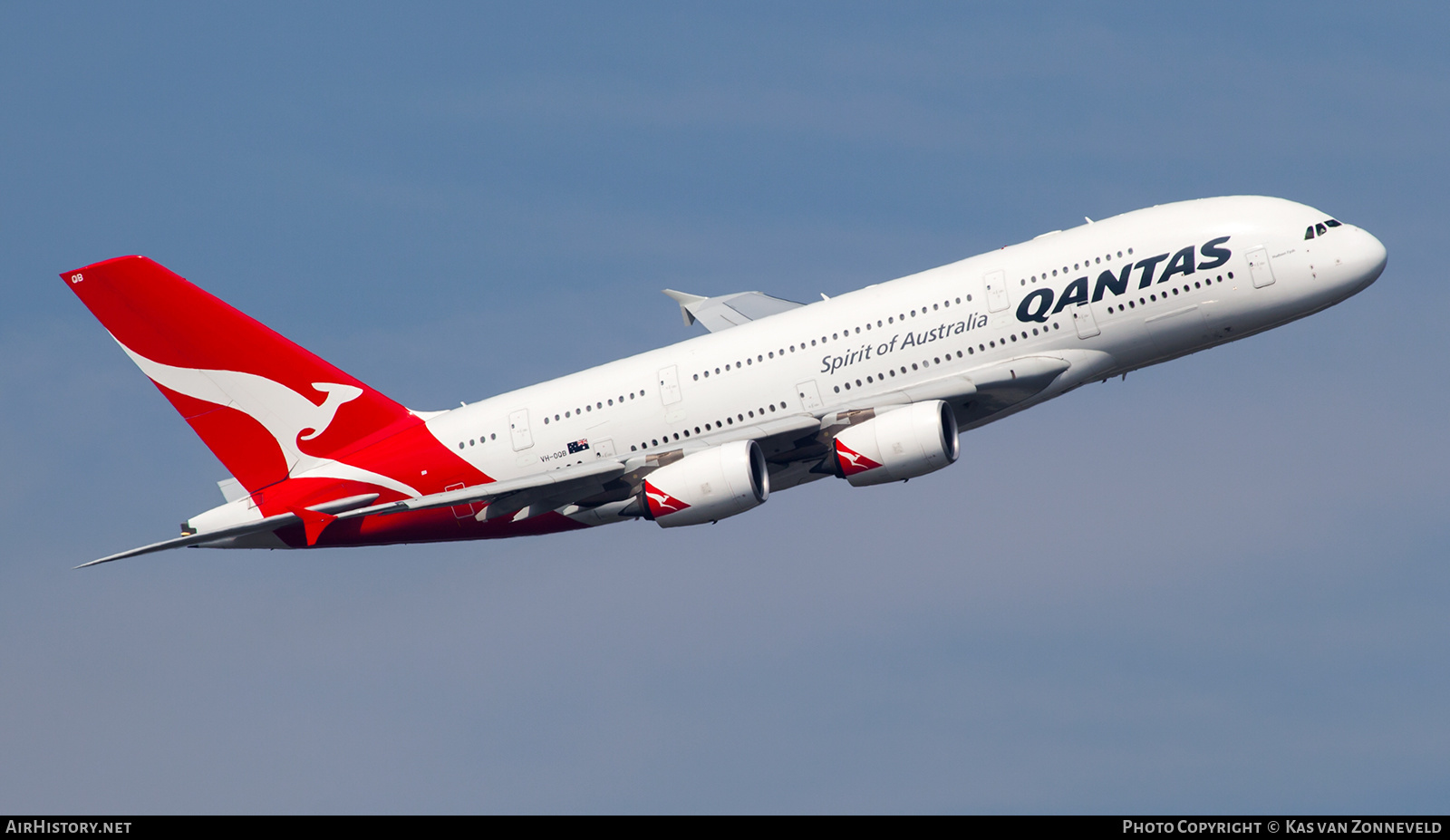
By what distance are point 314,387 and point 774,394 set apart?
61.6 feet

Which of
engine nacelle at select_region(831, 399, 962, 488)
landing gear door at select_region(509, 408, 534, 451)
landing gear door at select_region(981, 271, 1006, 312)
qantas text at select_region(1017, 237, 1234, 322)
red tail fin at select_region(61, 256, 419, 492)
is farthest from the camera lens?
red tail fin at select_region(61, 256, 419, 492)

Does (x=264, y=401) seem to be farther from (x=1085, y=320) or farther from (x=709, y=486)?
(x=1085, y=320)

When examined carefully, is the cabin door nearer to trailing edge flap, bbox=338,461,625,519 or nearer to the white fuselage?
the white fuselage

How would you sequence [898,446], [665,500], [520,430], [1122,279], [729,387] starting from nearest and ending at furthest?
[898,446]
[1122,279]
[665,500]
[729,387]
[520,430]

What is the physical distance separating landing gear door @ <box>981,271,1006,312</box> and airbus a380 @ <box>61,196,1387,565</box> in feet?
0.24

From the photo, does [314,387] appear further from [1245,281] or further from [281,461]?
[1245,281]

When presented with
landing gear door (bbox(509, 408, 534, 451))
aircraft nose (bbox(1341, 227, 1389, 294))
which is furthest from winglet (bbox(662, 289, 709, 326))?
aircraft nose (bbox(1341, 227, 1389, 294))

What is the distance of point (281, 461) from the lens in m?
66.2

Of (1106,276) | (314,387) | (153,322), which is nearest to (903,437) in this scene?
(1106,276)

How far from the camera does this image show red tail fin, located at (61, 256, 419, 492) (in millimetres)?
65688

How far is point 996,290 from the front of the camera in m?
59.7

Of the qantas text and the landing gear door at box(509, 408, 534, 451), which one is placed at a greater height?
the qantas text

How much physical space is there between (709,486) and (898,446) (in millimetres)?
6712

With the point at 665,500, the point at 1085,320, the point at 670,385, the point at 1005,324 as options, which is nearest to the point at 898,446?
the point at 1005,324
